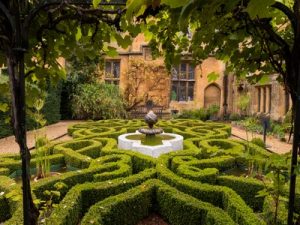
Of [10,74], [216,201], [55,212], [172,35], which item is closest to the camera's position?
[10,74]

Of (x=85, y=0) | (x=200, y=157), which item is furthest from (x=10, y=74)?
(x=200, y=157)

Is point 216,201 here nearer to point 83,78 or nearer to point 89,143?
point 89,143

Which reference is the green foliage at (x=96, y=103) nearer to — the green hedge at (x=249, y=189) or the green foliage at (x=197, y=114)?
the green foliage at (x=197, y=114)

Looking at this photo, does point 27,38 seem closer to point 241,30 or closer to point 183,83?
Result: point 241,30

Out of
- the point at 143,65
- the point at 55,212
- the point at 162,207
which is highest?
the point at 143,65

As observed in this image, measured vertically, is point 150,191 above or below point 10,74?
below

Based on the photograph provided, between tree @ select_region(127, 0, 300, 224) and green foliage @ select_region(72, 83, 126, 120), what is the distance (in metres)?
12.2

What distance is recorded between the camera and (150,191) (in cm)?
428

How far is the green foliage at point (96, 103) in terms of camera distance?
1476 cm

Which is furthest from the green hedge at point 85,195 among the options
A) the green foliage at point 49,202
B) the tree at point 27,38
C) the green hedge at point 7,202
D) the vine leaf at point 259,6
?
the vine leaf at point 259,6

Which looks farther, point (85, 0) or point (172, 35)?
point (172, 35)

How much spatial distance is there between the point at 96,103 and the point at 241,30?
13341 millimetres

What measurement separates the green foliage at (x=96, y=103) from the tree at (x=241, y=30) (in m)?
12.2

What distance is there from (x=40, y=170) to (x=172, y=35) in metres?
4.06
